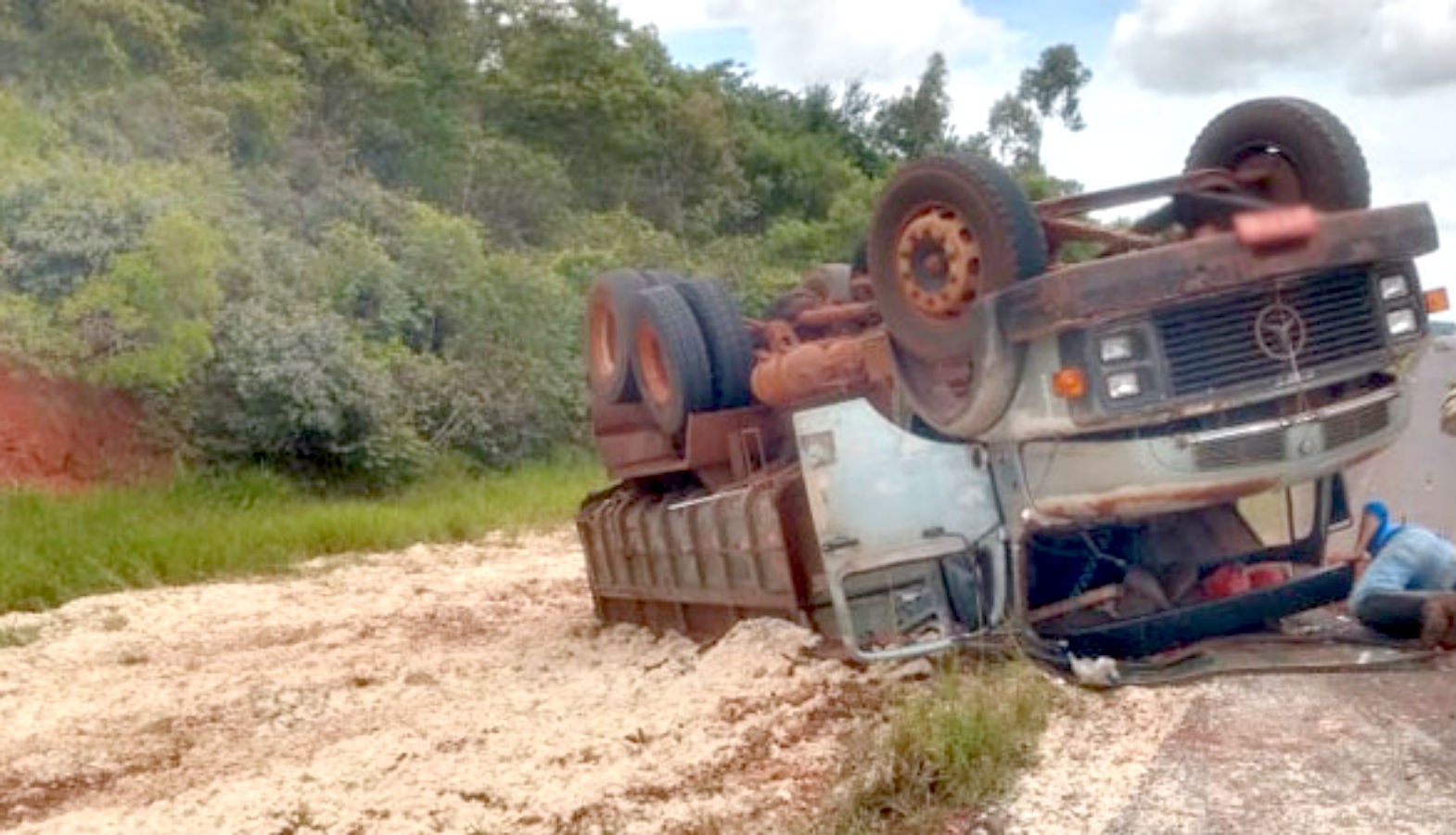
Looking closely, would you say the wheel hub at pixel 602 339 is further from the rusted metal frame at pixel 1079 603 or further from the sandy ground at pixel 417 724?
the rusted metal frame at pixel 1079 603

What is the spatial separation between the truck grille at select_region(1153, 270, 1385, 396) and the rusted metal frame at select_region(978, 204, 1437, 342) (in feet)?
0.32

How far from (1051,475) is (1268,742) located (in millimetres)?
1326

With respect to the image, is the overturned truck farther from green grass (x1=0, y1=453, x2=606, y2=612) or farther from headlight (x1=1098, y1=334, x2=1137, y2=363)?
green grass (x1=0, y1=453, x2=606, y2=612)

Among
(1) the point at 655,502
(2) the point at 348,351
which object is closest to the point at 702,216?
(2) the point at 348,351

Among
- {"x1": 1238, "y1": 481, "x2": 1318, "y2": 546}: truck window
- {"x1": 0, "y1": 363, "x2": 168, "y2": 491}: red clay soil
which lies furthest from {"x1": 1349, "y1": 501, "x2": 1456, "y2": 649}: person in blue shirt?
{"x1": 0, "y1": 363, "x2": 168, "y2": 491}: red clay soil

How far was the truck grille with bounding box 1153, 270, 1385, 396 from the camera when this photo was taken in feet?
19.7

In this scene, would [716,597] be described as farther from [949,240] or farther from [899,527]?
[949,240]

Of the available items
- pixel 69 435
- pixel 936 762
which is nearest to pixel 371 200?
pixel 69 435

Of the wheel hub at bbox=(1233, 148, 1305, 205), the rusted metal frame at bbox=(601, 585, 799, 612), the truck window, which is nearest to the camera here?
the wheel hub at bbox=(1233, 148, 1305, 205)

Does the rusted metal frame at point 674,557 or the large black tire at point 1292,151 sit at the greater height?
the large black tire at point 1292,151

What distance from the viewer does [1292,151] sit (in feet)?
21.8

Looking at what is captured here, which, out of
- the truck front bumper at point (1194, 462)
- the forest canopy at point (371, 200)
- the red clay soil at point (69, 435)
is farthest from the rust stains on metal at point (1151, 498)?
the red clay soil at point (69, 435)

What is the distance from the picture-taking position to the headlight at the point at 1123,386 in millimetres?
5961

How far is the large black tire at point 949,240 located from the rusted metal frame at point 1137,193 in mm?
343
